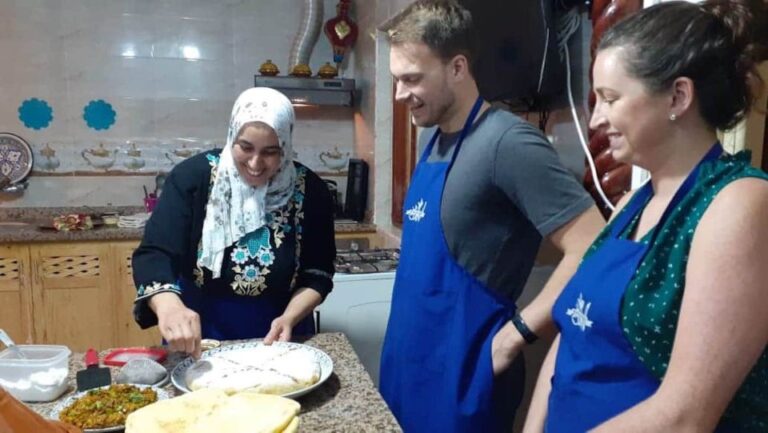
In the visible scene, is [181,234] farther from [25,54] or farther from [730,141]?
[25,54]

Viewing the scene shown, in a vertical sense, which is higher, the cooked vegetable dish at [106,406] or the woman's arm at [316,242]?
the woman's arm at [316,242]

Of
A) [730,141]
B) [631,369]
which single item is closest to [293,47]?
[730,141]

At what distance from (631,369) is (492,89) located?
1031 mm

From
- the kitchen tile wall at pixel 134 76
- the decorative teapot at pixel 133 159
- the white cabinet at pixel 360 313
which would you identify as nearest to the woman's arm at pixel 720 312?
the white cabinet at pixel 360 313

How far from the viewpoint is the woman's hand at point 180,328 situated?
A: 3.43 ft

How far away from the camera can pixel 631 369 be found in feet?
2.36

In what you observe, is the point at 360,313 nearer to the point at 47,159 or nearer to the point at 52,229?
the point at 52,229

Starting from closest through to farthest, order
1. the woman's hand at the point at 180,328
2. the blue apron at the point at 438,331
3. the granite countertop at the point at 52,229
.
→ the woman's hand at the point at 180,328
the blue apron at the point at 438,331
the granite countertop at the point at 52,229

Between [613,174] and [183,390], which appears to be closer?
[183,390]

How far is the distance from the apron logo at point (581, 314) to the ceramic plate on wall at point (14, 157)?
11.3ft

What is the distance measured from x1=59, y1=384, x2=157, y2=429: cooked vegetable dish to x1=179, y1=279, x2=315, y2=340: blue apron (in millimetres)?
426

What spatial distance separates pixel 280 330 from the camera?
1224 millimetres

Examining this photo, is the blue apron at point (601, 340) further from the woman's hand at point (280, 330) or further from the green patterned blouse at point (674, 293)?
the woman's hand at point (280, 330)

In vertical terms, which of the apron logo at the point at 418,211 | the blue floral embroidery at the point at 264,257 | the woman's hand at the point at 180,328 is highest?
the apron logo at the point at 418,211
